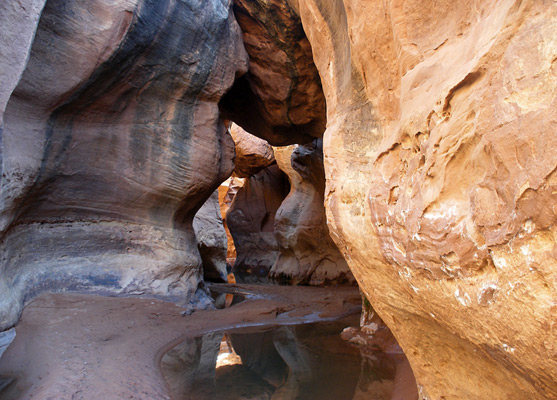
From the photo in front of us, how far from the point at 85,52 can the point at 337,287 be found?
8064 millimetres

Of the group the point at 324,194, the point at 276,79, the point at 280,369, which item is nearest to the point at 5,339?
the point at 280,369

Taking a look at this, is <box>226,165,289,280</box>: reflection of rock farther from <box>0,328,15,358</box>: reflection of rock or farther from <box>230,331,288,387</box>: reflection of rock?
<box>0,328,15,358</box>: reflection of rock

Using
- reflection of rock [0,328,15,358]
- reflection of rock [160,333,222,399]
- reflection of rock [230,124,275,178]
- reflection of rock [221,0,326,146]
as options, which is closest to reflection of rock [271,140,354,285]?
reflection of rock [221,0,326,146]

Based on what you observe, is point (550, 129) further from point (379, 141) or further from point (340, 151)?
point (340, 151)

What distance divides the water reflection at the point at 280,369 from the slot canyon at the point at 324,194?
0.04 m

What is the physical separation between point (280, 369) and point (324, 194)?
264 centimetres

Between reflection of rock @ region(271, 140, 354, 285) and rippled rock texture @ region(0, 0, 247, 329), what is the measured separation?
14.7 feet

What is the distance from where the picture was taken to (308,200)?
500 inches

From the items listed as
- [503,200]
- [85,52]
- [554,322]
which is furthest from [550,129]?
[85,52]

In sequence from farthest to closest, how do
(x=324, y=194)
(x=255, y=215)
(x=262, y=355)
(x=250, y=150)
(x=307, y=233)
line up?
(x=255, y=215)
(x=250, y=150)
(x=307, y=233)
(x=324, y=194)
(x=262, y=355)

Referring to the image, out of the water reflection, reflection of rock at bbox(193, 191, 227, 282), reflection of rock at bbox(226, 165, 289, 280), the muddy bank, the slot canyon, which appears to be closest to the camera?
the slot canyon

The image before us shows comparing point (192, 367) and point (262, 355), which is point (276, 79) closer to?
point (262, 355)

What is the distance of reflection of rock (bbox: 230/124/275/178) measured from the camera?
50.6 ft

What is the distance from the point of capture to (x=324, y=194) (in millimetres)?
6176
